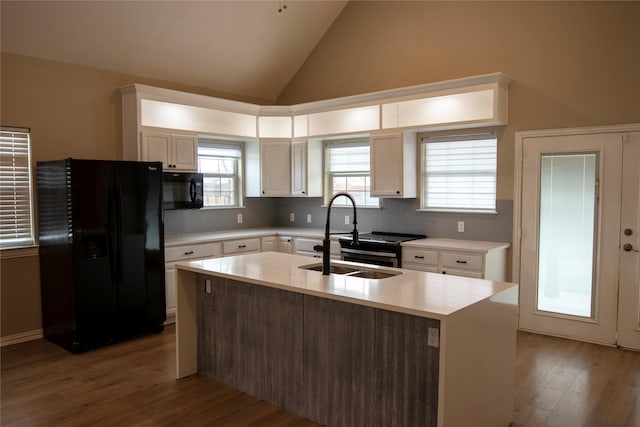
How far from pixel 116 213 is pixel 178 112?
1782mm

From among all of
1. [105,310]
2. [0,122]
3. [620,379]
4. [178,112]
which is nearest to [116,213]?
[105,310]

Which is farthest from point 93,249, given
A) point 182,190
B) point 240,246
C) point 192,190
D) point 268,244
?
point 268,244

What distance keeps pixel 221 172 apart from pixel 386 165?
2.29 m

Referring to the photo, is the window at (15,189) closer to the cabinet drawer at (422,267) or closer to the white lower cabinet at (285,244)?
the white lower cabinet at (285,244)

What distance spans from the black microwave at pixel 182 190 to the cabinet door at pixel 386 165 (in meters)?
2.02

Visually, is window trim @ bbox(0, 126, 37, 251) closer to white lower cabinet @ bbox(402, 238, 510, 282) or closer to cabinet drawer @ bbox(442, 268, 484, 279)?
white lower cabinet @ bbox(402, 238, 510, 282)

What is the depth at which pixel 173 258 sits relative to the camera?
5082mm

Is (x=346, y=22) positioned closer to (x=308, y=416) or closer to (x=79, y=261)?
(x=79, y=261)

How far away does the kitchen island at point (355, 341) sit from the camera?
243cm

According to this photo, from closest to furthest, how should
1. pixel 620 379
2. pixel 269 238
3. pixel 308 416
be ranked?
1. pixel 308 416
2. pixel 620 379
3. pixel 269 238

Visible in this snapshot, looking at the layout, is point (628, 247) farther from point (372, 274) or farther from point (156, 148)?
point (156, 148)

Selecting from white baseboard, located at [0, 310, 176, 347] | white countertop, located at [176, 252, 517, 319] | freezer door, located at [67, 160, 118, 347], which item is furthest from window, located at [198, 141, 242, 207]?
white countertop, located at [176, 252, 517, 319]

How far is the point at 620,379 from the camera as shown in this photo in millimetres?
3641

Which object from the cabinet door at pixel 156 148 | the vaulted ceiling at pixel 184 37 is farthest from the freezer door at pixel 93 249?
the vaulted ceiling at pixel 184 37
